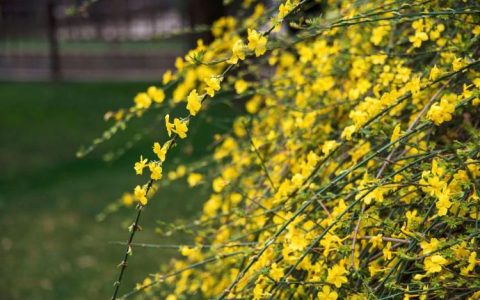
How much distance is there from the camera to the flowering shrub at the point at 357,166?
4.86 feet

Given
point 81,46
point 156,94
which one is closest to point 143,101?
point 156,94

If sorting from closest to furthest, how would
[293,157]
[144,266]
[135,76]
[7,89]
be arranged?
[293,157]
[144,266]
[7,89]
[135,76]

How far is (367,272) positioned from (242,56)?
57 centimetres

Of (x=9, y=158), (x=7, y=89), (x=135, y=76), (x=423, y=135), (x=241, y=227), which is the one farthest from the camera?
(x=135, y=76)

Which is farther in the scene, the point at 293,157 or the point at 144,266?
the point at 144,266

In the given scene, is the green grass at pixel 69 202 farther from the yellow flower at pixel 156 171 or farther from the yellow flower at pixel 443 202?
the yellow flower at pixel 443 202

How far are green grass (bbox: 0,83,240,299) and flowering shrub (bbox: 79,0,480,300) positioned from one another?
38cm

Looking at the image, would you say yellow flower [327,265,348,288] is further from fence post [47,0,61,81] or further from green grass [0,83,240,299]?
fence post [47,0,61,81]

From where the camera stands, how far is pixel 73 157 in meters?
8.10

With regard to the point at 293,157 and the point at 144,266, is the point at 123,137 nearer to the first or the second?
the point at 144,266

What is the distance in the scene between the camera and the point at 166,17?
65.2 feet

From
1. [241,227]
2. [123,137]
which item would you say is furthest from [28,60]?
[241,227]

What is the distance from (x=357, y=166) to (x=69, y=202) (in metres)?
5.22

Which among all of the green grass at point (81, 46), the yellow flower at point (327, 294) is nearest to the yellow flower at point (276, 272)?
the yellow flower at point (327, 294)
